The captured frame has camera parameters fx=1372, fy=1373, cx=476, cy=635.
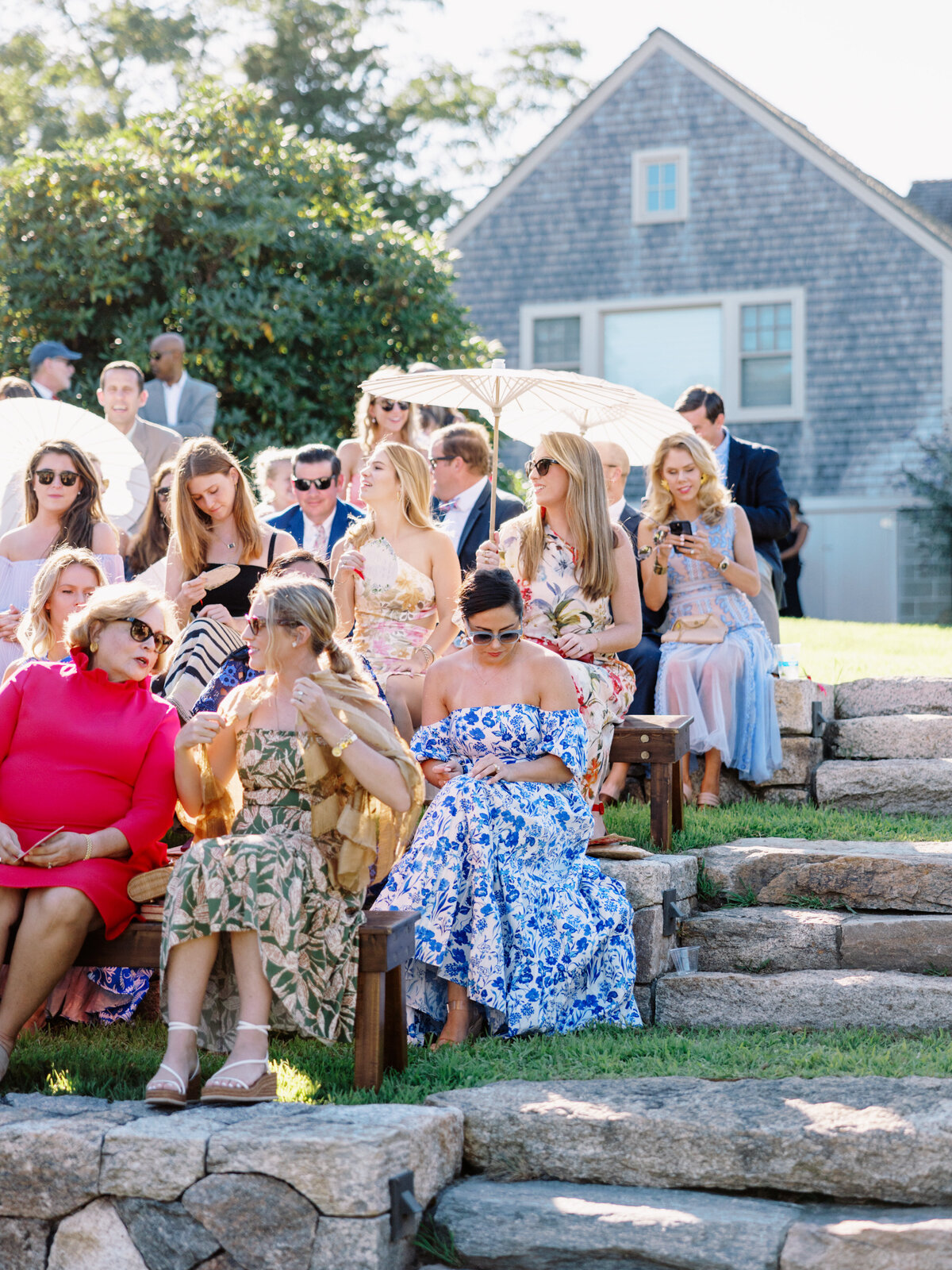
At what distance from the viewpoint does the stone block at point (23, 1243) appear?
10.2ft

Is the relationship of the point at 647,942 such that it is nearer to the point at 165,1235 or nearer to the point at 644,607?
the point at 165,1235

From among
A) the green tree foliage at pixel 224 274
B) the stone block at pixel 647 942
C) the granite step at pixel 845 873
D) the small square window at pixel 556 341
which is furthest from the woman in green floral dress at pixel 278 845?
the small square window at pixel 556 341

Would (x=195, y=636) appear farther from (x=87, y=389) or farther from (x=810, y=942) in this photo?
(x=87, y=389)

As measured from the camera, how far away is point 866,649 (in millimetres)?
9430

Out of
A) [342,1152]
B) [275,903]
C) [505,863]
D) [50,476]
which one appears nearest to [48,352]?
[50,476]

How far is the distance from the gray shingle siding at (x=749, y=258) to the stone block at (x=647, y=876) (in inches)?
447

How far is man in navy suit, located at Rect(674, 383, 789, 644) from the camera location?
6.52 m

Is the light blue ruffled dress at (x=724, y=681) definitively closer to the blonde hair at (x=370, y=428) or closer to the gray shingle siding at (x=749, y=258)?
the blonde hair at (x=370, y=428)

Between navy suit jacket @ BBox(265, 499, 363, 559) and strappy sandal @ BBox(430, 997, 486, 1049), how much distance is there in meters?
2.61

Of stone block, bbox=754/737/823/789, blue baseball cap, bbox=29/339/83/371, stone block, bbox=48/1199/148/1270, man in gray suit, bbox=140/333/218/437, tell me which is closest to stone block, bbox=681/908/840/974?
stone block, bbox=754/737/823/789

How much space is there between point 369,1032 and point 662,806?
184 centimetres

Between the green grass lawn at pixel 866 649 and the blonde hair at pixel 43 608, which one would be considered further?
the green grass lawn at pixel 866 649

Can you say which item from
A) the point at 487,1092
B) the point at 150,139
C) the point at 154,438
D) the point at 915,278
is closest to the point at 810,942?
the point at 487,1092

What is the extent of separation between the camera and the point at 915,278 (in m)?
14.7
